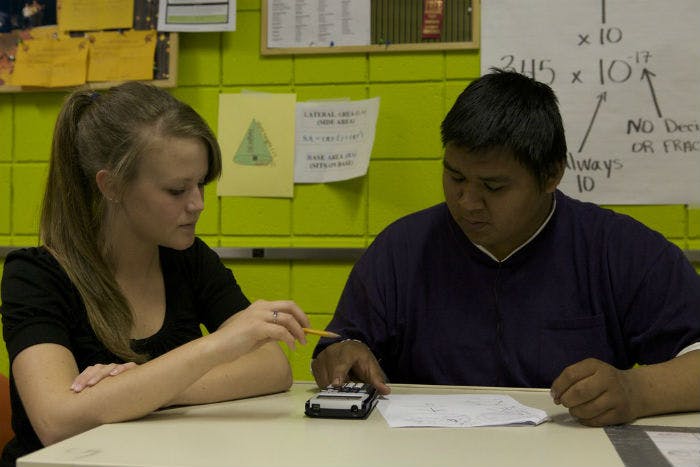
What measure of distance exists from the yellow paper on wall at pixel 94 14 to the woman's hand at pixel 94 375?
4.60 ft

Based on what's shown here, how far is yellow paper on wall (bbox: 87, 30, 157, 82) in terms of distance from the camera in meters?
2.31

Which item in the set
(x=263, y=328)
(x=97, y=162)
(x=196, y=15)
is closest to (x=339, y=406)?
(x=263, y=328)

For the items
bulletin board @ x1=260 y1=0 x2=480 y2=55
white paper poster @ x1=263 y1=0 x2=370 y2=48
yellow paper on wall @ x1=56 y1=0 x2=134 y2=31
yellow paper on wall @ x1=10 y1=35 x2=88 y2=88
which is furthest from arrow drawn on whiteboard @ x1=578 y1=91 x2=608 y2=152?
yellow paper on wall @ x1=10 y1=35 x2=88 y2=88

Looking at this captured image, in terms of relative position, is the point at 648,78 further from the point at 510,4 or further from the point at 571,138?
the point at 510,4

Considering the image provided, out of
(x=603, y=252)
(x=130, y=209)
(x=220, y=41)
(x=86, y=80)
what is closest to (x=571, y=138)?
(x=603, y=252)

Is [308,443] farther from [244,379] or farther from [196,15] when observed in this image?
[196,15]

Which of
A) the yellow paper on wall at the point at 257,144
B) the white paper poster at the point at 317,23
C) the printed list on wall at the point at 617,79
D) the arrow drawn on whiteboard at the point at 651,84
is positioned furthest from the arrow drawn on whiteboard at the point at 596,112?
the yellow paper on wall at the point at 257,144

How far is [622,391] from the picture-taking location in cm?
117

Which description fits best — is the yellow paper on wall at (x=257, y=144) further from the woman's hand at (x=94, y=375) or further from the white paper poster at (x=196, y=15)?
the woman's hand at (x=94, y=375)

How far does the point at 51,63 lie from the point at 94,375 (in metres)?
1.46

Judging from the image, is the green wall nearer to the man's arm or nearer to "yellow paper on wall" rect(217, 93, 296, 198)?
"yellow paper on wall" rect(217, 93, 296, 198)

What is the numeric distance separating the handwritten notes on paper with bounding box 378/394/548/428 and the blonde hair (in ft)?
1.53

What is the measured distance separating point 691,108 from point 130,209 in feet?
4.87

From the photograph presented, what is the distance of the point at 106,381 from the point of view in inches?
45.6
